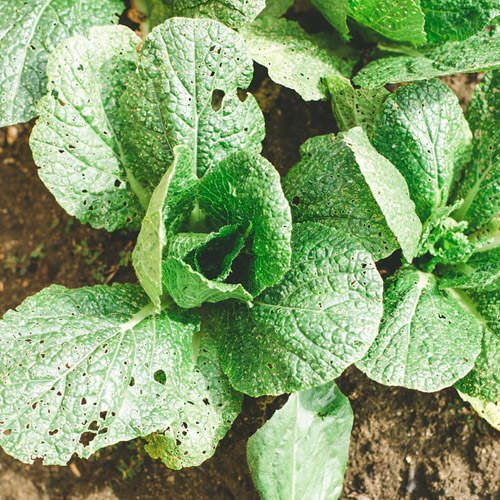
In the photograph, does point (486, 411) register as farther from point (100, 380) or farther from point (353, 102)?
point (100, 380)

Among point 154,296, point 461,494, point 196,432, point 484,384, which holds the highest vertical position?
point 154,296

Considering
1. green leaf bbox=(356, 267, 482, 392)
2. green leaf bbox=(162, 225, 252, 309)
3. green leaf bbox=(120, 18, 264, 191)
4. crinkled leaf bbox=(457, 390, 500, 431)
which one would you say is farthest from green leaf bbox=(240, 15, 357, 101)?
crinkled leaf bbox=(457, 390, 500, 431)

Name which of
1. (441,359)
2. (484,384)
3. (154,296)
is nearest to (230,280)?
(154,296)

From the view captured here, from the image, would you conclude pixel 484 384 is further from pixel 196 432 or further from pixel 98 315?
pixel 98 315

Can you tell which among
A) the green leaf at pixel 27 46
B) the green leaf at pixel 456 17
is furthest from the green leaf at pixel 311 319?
the green leaf at pixel 27 46

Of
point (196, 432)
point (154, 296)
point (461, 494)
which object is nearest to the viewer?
point (154, 296)

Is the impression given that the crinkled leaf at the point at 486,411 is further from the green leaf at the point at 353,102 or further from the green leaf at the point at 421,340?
the green leaf at the point at 353,102
